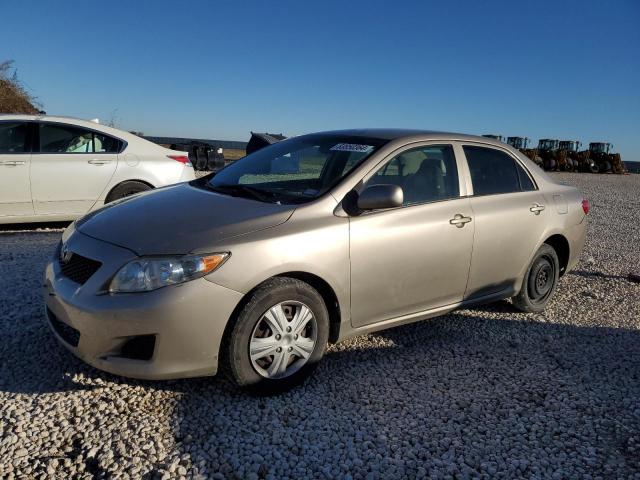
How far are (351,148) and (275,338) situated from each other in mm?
1581

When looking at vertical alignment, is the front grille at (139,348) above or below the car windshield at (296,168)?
below

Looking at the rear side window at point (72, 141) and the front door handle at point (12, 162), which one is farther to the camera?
the rear side window at point (72, 141)

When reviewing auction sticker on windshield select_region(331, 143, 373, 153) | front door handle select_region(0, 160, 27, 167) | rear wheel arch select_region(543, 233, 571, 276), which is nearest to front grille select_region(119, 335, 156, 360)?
auction sticker on windshield select_region(331, 143, 373, 153)

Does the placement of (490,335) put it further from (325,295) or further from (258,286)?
(258,286)

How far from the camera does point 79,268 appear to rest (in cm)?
307

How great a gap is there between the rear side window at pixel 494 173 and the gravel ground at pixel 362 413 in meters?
1.21

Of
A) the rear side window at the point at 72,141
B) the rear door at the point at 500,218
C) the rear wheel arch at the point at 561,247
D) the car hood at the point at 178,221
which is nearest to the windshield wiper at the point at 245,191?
the car hood at the point at 178,221

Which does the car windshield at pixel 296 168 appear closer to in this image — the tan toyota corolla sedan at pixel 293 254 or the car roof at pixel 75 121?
the tan toyota corolla sedan at pixel 293 254

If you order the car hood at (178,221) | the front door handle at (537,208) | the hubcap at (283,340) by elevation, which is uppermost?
the front door handle at (537,208)

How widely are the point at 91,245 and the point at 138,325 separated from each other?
0.64m

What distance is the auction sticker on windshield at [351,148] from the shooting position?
12.7 feet

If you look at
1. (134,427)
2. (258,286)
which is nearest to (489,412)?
(258,286)

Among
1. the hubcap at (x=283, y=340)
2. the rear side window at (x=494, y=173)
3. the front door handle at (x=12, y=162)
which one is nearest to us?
Result: the hubcap at (x=283, y=340)

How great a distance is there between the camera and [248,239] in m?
3.00
